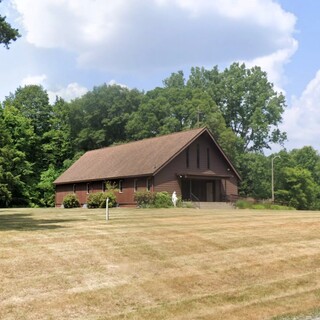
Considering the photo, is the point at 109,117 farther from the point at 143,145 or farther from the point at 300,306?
the point at 300,306

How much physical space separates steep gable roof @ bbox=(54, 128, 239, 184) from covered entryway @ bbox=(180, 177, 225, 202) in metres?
3.44

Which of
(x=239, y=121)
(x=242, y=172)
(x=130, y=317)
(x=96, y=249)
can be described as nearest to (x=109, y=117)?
(x=242, y=172)

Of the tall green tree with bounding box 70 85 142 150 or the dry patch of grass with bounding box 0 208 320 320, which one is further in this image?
the tall green tree with bounding box 70 85 142 150

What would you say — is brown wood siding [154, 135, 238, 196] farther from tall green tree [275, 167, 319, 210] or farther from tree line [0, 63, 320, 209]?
tall green tree [275, 167, 319, 210]

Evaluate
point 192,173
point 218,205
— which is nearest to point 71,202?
point 192,173

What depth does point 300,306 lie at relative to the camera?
942cm

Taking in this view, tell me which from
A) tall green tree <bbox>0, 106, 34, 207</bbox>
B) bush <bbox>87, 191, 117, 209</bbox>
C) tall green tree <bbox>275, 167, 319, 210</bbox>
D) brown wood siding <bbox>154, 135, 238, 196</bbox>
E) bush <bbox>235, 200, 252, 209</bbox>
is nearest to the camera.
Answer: bush <bbox>87, 191, 117, 209</bbox>

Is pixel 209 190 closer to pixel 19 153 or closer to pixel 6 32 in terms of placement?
pixel 19 153

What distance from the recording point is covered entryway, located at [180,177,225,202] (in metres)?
45.4

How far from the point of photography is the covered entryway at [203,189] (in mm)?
45406

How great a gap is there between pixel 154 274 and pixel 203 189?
36.5m

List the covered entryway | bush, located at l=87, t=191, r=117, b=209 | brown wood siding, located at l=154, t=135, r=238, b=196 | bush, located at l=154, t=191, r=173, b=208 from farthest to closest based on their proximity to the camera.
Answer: the covered entryway < brown wood siding, located at l=154, t=135, r=238, b=196 < bush, located at l=87, t=191, r=117, b=209 < bush, located at l=154, t=191, r=173, b=208

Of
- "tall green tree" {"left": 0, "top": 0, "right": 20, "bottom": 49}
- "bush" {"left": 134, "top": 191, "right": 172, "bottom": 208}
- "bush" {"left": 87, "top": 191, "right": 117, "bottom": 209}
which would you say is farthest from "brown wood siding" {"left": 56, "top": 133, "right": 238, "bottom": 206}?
"tall green tree" {"left": 0, "top": 0, "right": 20, "bottom": 49}

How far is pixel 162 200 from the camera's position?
3803 centimetres
